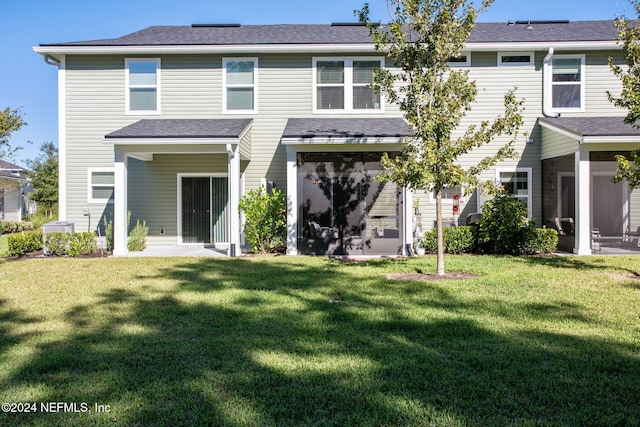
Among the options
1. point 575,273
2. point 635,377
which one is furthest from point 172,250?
point 635,377

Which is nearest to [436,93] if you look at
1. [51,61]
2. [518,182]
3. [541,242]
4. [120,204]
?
[541,242]

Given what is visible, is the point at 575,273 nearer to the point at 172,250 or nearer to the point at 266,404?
the point at 266,404

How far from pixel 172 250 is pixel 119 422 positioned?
35.7 feet

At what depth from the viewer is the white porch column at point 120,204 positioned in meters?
12.5

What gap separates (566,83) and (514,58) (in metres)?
1.76

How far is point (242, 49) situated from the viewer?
1408 centimetres

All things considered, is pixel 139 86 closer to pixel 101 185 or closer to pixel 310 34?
pixel 101 185

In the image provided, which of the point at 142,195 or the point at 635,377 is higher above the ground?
the point at 142,195

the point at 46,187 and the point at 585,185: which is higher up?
the point at 46,187

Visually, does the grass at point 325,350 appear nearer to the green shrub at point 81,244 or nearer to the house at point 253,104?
the green shrub at point 81,244

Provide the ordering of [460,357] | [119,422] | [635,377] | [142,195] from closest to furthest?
[119,422] → [635,377] → [460,357] → [142,195]

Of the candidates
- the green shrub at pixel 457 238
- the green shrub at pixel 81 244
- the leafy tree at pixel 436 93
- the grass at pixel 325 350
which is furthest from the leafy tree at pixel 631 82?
the green shrub at pixel 81 244

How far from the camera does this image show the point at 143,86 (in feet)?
47.8

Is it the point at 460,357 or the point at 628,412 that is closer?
the point at 628,412
